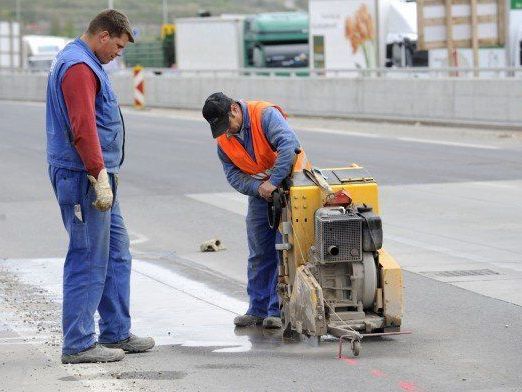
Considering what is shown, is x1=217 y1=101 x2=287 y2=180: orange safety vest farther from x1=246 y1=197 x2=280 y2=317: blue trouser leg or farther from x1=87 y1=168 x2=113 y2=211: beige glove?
x1=87 y1=168 x2=113 y2=211: beige glove

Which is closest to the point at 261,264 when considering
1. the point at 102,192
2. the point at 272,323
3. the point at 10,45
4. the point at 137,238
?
the point at 272,323

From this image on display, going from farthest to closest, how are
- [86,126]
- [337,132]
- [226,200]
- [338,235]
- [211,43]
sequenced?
[211,43]
[337,132]
[226,200]
[338,235]
[86,126]

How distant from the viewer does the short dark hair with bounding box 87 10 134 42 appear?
717cm

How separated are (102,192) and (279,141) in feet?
4.38

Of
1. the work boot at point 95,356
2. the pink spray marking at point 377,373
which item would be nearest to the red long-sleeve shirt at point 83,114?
the work boot at point 95,356

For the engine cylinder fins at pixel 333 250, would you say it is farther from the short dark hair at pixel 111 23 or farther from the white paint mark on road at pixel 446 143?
the white paint mark on road at pixel 446 143

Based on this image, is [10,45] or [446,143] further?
[10,45]

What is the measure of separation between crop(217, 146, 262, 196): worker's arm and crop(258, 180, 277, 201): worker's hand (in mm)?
67

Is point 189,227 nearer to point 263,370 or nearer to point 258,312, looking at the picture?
point 258,312

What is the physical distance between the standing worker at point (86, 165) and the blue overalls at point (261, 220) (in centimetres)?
100

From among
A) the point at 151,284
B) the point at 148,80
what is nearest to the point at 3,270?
the point at 151,284

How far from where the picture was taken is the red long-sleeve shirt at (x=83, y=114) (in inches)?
271

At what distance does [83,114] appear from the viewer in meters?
6.89

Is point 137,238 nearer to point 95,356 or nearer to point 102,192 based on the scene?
point 95,356
